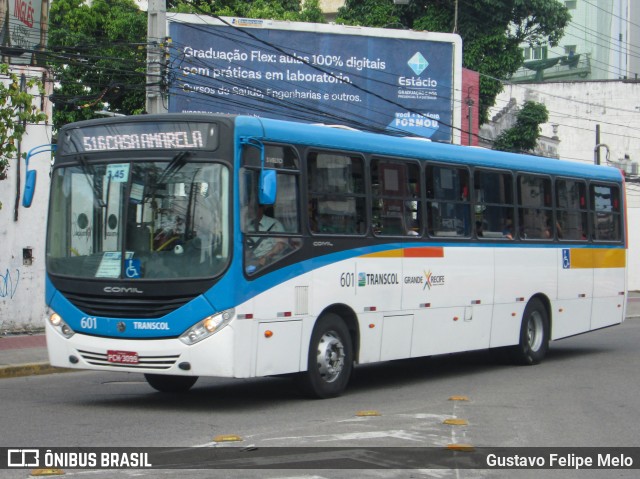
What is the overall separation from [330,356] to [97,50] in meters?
24.6

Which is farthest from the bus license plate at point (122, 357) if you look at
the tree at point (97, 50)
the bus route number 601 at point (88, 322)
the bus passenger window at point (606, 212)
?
the tree at point (97, 50)

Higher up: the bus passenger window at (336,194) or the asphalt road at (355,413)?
the bus passenger window at (336,194)

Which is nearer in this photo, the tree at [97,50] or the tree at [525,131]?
the tree at [97,50]

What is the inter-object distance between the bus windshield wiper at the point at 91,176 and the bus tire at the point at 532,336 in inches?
296

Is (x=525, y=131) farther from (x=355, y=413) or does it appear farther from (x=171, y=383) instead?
(x=355, y=413)

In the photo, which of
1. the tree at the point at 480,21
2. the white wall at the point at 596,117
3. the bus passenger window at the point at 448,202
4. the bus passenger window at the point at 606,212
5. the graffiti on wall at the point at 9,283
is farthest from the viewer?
the white wall at the point at 596,117

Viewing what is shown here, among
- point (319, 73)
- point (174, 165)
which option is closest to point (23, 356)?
point (174, 165)

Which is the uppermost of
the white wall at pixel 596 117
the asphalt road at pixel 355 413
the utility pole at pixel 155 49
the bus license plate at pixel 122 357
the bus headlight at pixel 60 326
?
the white wall at pixel 596 117

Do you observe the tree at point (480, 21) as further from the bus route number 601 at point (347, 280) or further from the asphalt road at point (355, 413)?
the bus route number 601 at point (347, 280)

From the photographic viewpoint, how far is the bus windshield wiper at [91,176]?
11.0 m

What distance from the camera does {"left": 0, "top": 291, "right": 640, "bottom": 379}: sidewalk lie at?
14.8m

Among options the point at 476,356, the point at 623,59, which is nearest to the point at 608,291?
the point at 476,356

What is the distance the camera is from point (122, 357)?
1049 centimetres

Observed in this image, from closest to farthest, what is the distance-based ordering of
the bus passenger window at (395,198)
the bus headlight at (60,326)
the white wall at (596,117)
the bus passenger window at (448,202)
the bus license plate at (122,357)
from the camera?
1. the bus license plate at (122,357)
2. the bus headlight at (60,326)
3. the bus passenger window at (395,198)
4. the bus passenger window at (448,202)
5. the white wall at (596,117)
